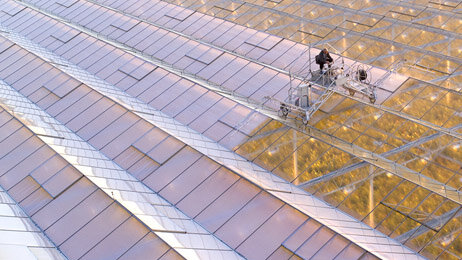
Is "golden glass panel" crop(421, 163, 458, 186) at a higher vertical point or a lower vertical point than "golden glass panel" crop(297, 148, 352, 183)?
lower

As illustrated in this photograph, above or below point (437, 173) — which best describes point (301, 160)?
above

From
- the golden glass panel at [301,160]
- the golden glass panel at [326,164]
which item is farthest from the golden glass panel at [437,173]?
the golden glass panel at [301,160]

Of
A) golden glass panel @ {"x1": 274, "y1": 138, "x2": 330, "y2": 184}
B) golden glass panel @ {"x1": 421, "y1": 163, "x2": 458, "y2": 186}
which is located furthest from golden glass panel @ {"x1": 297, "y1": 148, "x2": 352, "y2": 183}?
golden glass panel @ {"x1": 421, "y1": 163, "x2": 458, "y2": 186}

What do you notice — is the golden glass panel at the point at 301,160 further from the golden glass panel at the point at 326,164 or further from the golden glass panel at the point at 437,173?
the golden glass panel at the point at 437,173

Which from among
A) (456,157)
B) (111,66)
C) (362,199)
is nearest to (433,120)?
(456,157)

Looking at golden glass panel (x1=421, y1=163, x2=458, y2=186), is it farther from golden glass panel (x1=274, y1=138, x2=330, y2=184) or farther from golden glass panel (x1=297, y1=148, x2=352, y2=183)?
golden glass panel (x1=274, y1=138, x2=330, y2=184)

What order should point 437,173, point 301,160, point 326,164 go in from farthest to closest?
point 301,160
point 326,164
point 437,173

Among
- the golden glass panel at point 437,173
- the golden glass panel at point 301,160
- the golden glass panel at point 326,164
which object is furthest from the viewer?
the golden glass panel at point 301,160

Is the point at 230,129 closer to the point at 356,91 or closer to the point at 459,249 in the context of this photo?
the point at 356,91

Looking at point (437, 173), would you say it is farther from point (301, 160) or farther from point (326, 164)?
point (301, 160)

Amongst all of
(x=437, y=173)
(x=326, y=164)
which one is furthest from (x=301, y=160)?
(x=437, y=173)

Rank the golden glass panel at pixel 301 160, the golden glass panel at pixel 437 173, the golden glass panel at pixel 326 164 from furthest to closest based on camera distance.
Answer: the golden glass panel at pixel 301 160
the golden glass panel at pixel 326 164
the golden glass panel at pixel 437 173
